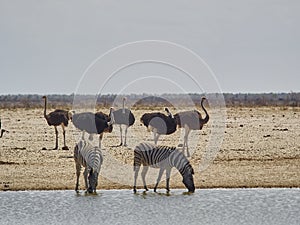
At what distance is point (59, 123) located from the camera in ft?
78.4

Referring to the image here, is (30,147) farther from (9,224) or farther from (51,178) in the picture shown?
(9,224)

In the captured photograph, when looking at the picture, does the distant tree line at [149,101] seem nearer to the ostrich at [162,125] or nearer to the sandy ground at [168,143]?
the sandy ground at [168,143]

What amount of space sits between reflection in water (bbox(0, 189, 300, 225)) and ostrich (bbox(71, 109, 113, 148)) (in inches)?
227

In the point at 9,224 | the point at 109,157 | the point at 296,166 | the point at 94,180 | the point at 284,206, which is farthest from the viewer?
the point at 109,157

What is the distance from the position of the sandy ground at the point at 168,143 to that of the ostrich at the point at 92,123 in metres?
0.60

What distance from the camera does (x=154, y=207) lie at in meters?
15.1

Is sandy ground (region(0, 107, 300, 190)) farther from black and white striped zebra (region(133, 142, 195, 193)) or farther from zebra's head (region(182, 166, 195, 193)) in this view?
zebra's head (region(182, 166, 195, 193))

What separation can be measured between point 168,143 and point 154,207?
9.33 metres

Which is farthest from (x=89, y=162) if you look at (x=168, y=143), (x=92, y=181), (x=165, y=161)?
(x=168, y=143)

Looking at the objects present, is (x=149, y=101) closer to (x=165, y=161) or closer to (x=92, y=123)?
(x=92, y=123)

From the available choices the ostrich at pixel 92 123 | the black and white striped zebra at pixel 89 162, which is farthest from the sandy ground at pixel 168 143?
the black and white striped zebra at pixel 89 162

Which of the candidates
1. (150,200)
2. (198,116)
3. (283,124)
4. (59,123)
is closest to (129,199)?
(150,200)

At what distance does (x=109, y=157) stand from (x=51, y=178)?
125 inches

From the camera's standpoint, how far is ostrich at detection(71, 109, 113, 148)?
22386 mm
